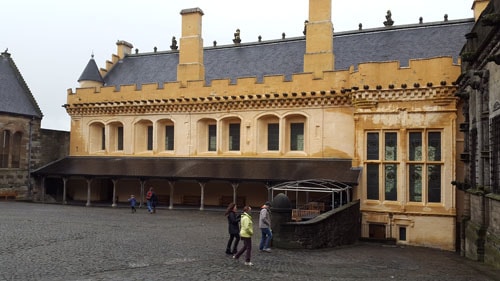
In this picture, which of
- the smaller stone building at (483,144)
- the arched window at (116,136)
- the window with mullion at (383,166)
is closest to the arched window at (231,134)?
the arched window at (116,136)

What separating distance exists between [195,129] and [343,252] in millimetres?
13893

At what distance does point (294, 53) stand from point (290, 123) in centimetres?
571

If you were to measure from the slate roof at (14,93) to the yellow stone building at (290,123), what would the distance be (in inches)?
148

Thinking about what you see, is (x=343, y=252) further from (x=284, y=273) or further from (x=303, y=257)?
(x=284, y=273)

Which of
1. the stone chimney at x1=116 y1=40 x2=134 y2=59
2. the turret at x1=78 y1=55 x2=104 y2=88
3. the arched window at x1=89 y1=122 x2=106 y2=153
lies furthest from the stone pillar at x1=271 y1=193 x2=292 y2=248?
the stone chimney at x1=116 y1=40 x2=134 y2=59

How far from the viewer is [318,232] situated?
50.0 feet

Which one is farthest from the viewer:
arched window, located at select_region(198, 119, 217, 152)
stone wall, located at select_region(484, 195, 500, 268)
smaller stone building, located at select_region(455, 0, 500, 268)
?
arched window, located at select_region(198, 119, 217, 152)

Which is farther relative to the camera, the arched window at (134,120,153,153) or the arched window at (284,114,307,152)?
the arched window at (134,120,153,153)

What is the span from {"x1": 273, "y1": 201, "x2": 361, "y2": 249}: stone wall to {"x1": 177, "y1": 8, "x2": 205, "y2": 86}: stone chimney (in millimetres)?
13617

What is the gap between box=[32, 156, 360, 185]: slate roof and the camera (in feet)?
74.9

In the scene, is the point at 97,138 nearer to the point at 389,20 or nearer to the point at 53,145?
the point at 53,145

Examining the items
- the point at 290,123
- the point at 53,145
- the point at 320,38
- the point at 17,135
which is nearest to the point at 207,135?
the point at 290,123

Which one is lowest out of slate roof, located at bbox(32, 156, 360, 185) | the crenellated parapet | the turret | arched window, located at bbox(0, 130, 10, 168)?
slate roof, located at bbox(32, 156, 360, 185)

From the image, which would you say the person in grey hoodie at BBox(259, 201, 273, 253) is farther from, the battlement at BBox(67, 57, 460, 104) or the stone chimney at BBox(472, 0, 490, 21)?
the stone chimney at BBox(472, 0, 490, 21)
